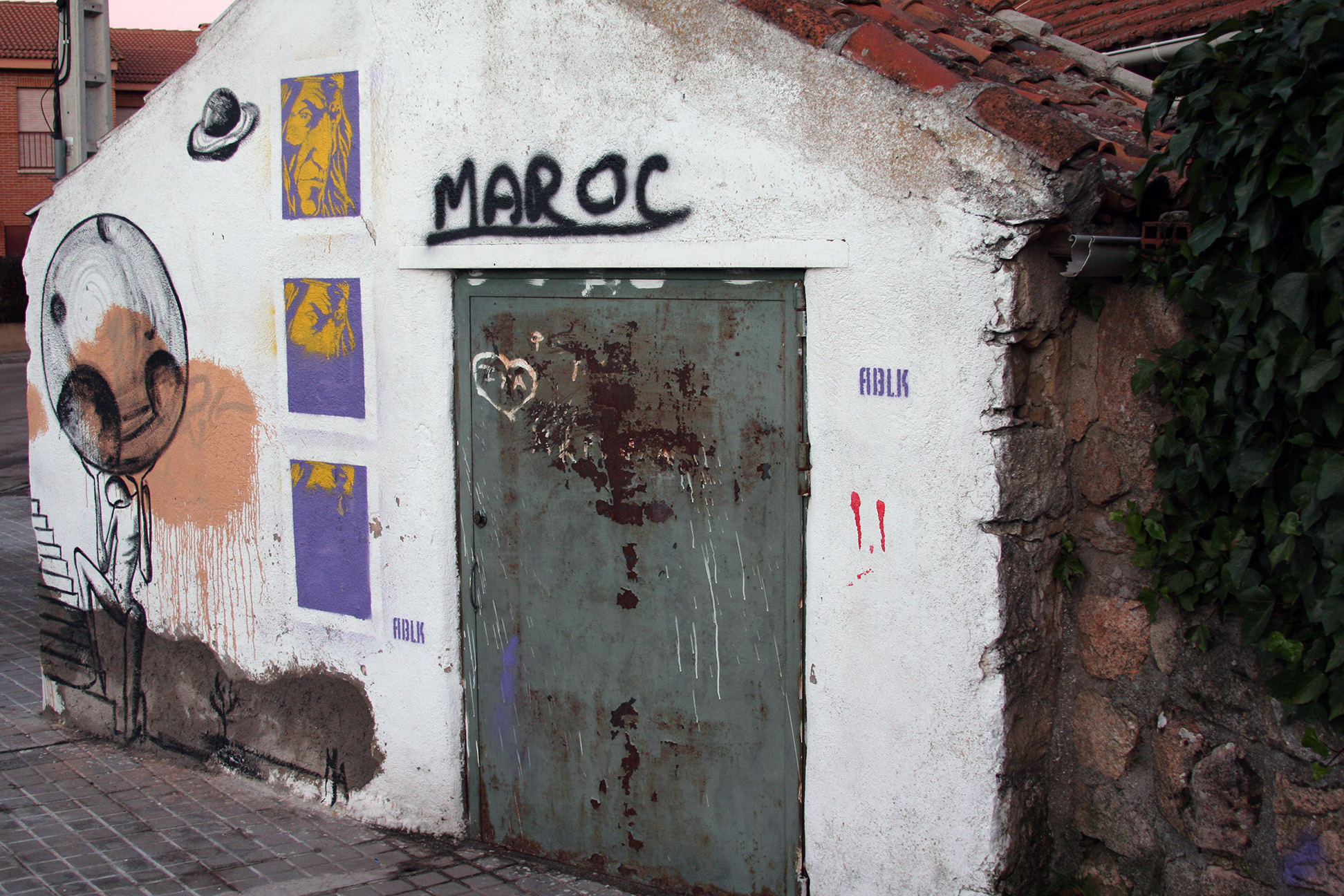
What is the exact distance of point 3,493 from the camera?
38.5 ft

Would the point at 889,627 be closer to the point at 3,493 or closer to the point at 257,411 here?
the point at 257,411

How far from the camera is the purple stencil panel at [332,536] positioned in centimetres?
457

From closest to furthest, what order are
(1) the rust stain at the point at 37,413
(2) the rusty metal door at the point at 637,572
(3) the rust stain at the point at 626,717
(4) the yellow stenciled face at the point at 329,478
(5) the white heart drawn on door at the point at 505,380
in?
(2) the rusty metal door at the point at 637,572 → (3) the rust stain at the point at 626,717 → (5) the white heart drawn on door at the point at 505,380 → (4) the yellow stenciled face at the point at 329,478 → (1) the rust stain at the point at 37,413

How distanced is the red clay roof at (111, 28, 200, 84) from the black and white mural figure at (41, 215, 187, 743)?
26875 millimetres

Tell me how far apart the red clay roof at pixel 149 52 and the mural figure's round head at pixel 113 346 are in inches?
1055

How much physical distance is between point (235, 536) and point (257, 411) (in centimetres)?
59

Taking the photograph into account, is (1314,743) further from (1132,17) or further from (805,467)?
(1132,17)

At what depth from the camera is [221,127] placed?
193 inches

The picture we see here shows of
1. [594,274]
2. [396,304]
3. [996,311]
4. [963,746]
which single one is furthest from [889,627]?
[396,304]

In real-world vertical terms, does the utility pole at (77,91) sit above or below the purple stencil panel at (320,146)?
above

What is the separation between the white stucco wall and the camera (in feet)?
10.5

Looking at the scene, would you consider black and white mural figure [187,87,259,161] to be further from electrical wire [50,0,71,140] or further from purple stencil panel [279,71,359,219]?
electrical wire [50,0,71,140]

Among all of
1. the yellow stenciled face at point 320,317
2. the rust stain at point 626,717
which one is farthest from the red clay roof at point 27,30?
the rust stain at point 626,717

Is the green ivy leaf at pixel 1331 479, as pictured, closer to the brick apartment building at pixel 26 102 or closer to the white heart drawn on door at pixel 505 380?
the white heart drawn on door at pixel 505 380
